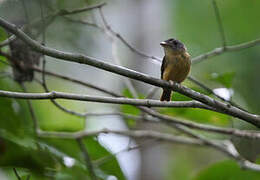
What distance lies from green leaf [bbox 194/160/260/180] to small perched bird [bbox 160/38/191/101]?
2.88 feet

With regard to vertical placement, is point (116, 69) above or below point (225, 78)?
below

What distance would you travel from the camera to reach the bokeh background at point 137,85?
3.66m

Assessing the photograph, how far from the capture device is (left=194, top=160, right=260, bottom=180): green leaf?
172 inches

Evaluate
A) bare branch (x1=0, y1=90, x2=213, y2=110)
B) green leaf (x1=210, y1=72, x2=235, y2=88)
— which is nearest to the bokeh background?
green leaf (x1=210, y1=72, x2=235, y2=88)

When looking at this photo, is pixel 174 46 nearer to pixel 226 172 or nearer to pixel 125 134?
pixel 125 134

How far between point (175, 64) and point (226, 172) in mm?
1162

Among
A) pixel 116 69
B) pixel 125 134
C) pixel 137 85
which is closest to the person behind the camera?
pixel 116 69

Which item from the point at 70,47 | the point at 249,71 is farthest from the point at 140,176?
the point at 70,47

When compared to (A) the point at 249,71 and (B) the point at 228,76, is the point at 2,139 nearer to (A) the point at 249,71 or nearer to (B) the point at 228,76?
(B) the point at 228,76

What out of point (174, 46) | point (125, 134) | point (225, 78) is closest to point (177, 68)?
point (174, 46)

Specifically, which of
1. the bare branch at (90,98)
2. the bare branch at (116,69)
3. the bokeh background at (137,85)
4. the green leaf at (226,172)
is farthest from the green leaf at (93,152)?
the bare branch at (116,69)

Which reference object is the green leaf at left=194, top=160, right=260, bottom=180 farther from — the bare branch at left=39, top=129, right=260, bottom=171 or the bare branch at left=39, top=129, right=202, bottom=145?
the bare branch at left=39, top=129, right=202, bottom=145

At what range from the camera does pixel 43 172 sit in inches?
143

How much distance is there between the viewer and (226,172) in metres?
4.39
